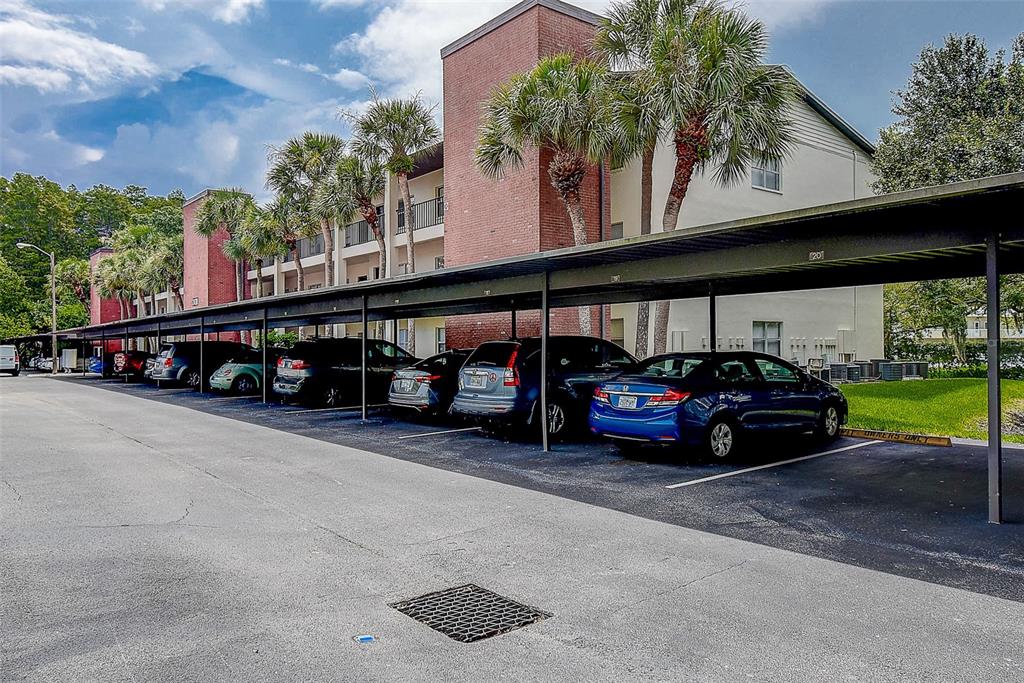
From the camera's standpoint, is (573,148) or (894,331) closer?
(573,148)

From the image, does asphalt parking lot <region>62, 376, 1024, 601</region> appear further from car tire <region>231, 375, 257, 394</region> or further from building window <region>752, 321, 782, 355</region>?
building window <region>752, 321, 782, 355</region>

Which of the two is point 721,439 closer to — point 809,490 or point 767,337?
point 809,490

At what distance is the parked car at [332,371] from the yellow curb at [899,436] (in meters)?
10.7

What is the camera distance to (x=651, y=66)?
14914 millimetres

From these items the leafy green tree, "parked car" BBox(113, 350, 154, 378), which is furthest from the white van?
the leafy green tree

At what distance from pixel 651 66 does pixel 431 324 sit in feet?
49.3

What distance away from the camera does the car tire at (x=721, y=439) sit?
31.0 ft

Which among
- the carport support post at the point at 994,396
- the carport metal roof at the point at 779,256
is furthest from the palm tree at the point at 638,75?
the carport support post at the point at 994,396

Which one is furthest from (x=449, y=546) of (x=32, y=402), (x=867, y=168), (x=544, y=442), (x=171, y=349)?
(x=867, y=168)

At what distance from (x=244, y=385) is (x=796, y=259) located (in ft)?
60.9

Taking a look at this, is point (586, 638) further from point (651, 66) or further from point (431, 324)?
point (431, 324)

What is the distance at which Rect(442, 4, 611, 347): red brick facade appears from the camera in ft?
58.6

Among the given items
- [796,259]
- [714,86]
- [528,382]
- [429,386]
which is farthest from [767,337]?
[796,259]

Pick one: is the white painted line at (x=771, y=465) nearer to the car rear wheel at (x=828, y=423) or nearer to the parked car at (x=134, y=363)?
the car rear wheel at (x=828, y=423)
